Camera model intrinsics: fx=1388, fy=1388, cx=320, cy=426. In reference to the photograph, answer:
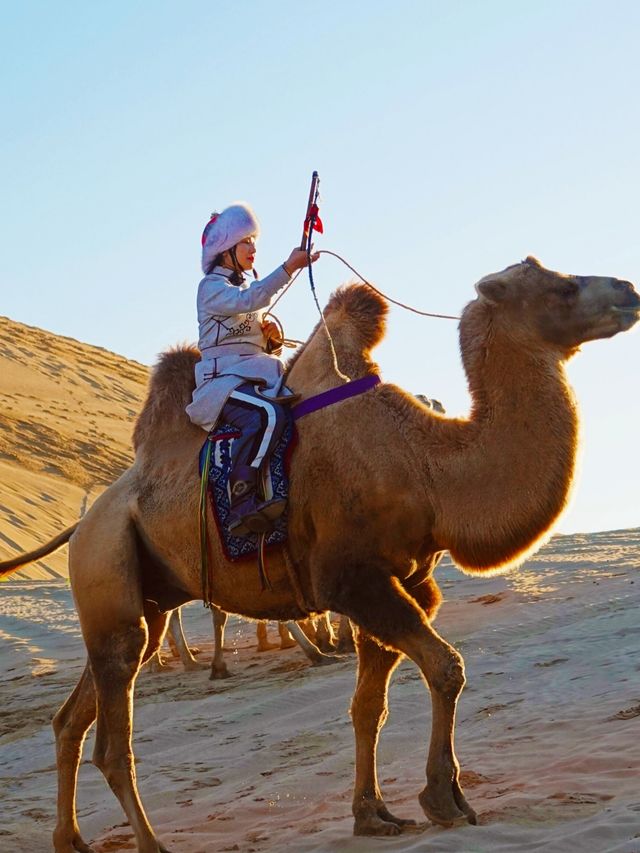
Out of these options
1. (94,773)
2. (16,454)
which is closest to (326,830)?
(94,773)

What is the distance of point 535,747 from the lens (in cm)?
693

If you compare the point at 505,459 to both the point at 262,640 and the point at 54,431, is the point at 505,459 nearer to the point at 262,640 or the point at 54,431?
the point at 262,640

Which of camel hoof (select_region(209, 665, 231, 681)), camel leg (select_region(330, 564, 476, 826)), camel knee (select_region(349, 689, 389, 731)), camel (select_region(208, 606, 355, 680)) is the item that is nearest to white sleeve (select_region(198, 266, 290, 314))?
camel leg (select_region(330, 564, 476, 826))

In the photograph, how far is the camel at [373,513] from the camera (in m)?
5.47

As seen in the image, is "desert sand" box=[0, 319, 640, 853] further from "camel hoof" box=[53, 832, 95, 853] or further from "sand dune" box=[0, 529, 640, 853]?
"camel hoof" box=[53, 832, 95, 853]

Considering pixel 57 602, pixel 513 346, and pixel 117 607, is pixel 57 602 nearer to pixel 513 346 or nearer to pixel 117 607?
pixel 117 607

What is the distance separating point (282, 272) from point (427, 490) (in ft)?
3.85

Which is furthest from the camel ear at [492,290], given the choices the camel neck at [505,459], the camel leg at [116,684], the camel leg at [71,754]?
the camel leg at [71,754]

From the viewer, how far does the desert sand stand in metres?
5.72

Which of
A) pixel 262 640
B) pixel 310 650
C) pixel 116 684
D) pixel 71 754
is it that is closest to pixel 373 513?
pixel 116 684

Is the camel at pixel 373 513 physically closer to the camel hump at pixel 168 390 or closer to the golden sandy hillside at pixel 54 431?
the camel hump at pixel 168 390

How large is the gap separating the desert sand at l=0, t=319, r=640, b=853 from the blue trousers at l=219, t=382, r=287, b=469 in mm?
1632

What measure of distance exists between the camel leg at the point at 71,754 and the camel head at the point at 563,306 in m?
2.67

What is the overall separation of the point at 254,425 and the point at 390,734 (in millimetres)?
2854
